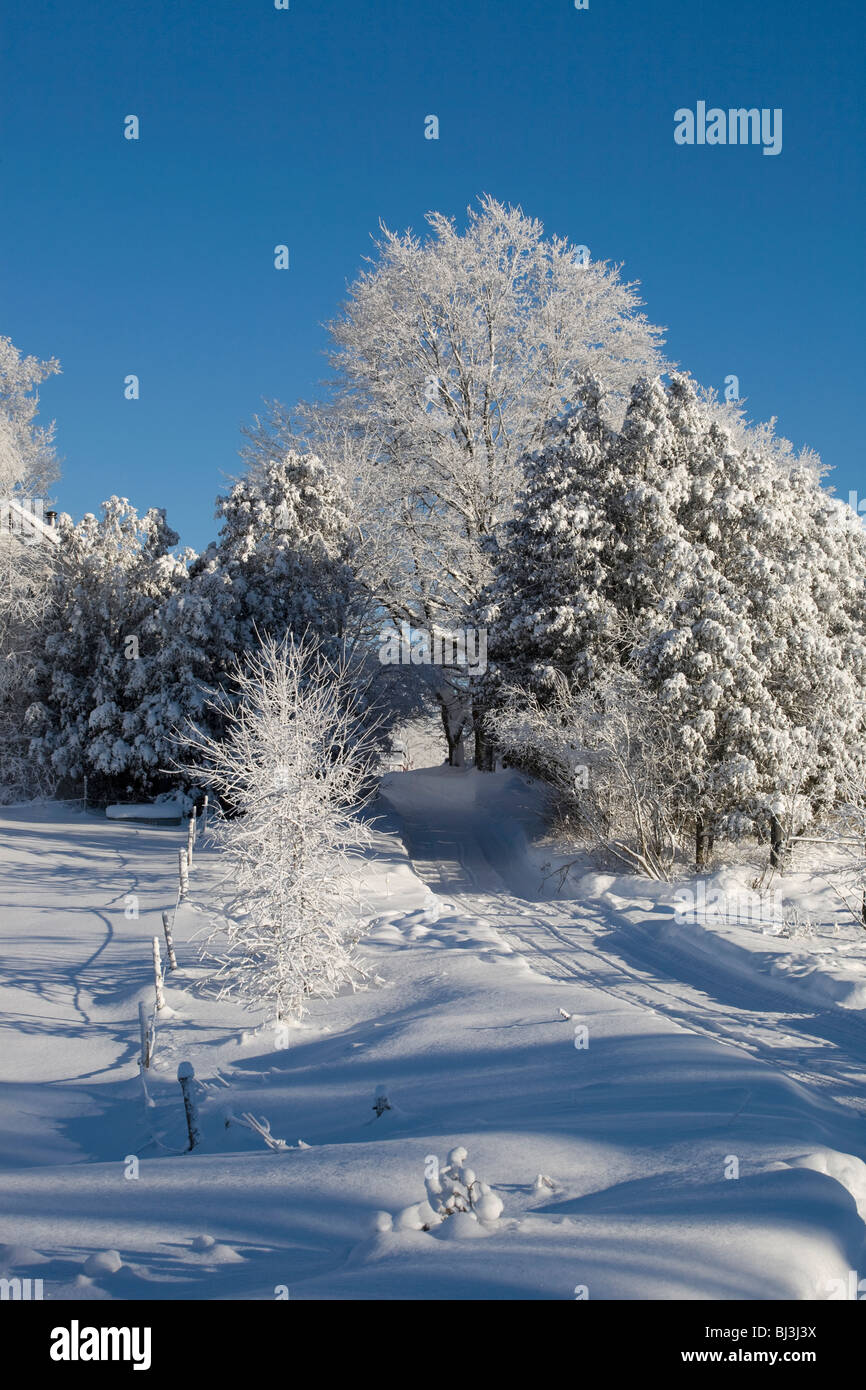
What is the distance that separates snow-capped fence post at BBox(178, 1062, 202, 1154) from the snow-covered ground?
0.33 ft

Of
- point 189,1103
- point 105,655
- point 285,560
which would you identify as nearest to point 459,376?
point 285,560

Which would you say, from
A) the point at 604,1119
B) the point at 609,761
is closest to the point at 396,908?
the point at 609,761

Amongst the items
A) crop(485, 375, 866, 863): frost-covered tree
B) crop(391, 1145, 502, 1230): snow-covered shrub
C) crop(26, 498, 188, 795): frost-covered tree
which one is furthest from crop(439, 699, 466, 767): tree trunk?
crop(391, 1145, 502, 1230): snow-covered shrub

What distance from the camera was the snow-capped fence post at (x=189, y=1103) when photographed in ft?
20.7

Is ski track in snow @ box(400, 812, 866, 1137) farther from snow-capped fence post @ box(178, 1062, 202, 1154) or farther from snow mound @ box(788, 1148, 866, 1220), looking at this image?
snow-capped fence post @ box(178, 1062, 202, 1154)

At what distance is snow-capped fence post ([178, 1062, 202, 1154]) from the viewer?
6.32 metres

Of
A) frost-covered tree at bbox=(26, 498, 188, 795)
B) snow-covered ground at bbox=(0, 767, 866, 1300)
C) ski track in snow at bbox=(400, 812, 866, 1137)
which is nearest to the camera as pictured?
snow-covered ground at bbox=(0, 767, 866, 1300)

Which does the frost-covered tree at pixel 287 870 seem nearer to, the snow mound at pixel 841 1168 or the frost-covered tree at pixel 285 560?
the snow mound at pixel 841 1168

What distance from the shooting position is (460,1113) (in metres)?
6.25

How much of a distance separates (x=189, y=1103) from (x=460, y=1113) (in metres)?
1.88

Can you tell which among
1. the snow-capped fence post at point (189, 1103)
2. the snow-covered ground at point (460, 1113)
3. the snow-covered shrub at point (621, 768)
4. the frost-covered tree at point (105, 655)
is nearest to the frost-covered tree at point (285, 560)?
the frost-covered tree at point (105, 655)

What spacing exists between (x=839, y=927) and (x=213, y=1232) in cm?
970

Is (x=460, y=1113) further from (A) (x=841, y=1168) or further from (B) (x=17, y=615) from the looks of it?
(B) (x=17, y=615)

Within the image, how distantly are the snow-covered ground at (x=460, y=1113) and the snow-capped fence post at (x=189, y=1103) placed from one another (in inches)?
3.9
